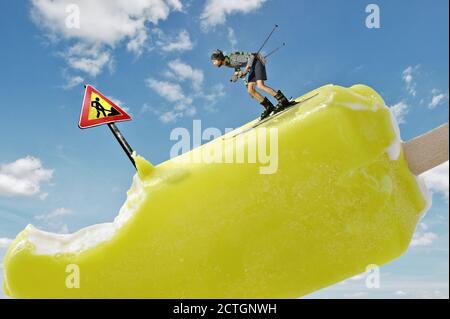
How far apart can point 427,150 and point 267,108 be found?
1.58m

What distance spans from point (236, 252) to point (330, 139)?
1.16 metres

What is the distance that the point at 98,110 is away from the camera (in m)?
4.66

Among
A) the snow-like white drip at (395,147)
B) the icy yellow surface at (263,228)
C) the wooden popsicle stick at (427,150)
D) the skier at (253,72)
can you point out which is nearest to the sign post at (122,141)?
the icy yellow surface at (263,228)

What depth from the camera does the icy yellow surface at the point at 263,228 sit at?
144 inches

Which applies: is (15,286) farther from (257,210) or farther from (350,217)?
(350,217)

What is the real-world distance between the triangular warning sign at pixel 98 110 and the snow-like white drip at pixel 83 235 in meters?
0.86

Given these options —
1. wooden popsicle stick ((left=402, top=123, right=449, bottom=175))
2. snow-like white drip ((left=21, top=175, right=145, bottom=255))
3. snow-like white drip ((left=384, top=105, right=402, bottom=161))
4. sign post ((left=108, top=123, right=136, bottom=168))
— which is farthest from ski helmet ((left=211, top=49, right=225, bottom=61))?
wooden popsicle stick ((left=402, top=123, right=449, bottom=175))

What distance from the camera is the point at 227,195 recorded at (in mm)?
3754

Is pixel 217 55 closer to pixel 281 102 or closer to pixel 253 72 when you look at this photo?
pixel 253 72

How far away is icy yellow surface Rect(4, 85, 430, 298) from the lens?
3.67m

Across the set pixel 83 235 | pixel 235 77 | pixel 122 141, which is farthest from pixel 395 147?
pixel 83 235

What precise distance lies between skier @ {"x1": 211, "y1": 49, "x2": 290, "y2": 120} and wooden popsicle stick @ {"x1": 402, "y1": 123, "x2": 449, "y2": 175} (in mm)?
1249
